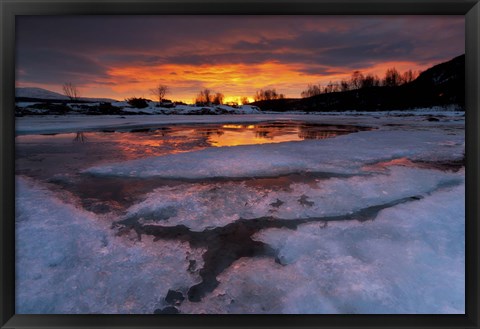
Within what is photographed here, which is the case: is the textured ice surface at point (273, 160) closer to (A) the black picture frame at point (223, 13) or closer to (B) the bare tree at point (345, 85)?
(A) the black picture frame at point (223, 13)

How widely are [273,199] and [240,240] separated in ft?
3.56

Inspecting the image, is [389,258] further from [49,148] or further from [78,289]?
[49,148]

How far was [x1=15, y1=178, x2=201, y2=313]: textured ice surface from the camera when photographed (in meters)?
1.83

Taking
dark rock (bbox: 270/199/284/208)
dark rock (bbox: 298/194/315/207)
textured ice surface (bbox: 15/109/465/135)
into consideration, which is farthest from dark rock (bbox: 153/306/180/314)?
textured ice surface (bbox: 15/109/465/135)

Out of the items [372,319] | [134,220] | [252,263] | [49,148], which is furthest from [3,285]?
[49,148]

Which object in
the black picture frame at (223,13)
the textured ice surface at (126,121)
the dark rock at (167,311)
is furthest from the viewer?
the textured ice surface at (126,121)

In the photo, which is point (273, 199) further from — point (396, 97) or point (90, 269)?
point (396, 97)

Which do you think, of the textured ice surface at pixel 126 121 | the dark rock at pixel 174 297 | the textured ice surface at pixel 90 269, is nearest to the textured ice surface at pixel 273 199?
the textured ice surface at pixel 90 269

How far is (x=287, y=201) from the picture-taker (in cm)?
346

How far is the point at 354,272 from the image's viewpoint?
81.0 inches

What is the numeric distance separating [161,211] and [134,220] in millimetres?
313

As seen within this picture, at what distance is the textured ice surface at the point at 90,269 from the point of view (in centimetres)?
183

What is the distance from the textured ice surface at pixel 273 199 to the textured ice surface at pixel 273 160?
2.18ft

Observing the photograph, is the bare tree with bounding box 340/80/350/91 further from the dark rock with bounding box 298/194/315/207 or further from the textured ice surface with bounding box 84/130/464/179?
the dark rock with bounding box 298/194/315/207
